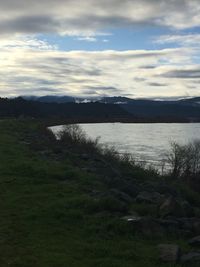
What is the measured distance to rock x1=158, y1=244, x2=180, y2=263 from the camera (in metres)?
8.78

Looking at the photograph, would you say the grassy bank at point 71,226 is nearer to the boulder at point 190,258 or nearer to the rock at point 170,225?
the rock at point 170,225

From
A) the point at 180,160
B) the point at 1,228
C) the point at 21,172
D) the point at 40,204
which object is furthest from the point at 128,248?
the point at 180,160

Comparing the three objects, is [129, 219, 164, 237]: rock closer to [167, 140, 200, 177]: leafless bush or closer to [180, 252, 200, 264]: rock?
[180, 252, 200, 264]: rock

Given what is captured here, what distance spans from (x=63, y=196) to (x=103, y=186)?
2870 millimetres

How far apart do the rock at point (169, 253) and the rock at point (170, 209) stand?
2.98 m

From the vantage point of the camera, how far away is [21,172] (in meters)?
19.7

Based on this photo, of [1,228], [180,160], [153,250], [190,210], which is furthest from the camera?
[180,160]

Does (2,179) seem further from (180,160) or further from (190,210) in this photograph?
(180,160)

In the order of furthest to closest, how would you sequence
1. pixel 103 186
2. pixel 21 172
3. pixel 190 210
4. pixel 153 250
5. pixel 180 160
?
pixel 180 160
pixel 21 172
pixel 103 186
pixel 190 210
pixel 153 250

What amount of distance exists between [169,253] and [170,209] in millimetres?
3572

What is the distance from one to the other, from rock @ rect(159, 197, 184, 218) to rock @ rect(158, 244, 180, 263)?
9.77 ft

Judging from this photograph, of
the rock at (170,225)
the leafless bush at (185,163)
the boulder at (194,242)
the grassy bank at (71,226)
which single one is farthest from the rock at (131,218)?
the leafless bush at (185,163)

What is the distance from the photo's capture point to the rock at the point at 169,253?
346 inches

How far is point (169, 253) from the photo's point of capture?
29.5ft
